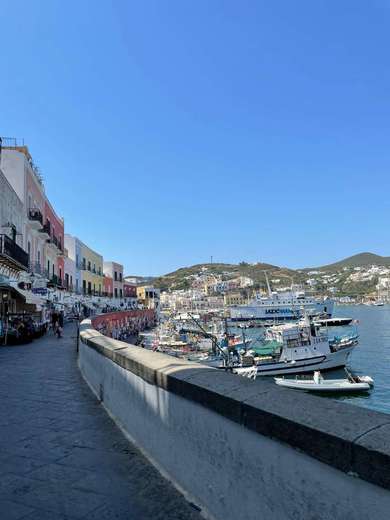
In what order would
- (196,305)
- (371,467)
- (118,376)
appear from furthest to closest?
(196,305) < (118,376) < (371,467)

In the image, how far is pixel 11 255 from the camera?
66.5ft

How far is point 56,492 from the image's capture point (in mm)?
3131

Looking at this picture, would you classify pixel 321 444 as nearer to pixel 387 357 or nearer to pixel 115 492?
pixel 115 492

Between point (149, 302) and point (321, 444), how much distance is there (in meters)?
90.0

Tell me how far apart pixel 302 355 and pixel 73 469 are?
28139 mm

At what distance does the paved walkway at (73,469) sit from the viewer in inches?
111

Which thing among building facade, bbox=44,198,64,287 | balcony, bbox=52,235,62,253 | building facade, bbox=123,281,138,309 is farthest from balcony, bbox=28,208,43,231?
building facade, bbox=123,281,138,309

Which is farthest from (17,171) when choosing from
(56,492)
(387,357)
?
(387,357)

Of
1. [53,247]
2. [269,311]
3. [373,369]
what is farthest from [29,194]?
[269,311]

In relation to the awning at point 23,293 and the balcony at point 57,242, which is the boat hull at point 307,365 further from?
the balcony at point 57,242

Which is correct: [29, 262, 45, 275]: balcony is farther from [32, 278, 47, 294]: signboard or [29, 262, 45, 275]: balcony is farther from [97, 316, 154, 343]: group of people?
[97, 316, 154, 343]: group of people

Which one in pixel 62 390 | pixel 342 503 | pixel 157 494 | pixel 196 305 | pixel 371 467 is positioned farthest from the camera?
pixel 196 305

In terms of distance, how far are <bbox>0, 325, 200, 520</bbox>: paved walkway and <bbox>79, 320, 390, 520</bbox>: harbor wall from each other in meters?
0.20

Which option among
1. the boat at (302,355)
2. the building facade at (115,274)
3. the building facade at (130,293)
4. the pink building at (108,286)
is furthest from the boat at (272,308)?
the boat at (302,355)
